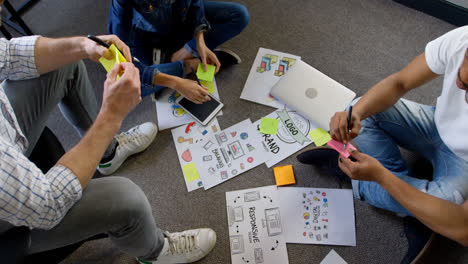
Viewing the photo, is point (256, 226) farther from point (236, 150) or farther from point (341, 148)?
point (341, 148)

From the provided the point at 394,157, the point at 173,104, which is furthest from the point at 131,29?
the point at 394,157

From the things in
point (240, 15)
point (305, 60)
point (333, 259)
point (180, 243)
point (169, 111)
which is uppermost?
point (240, 15)

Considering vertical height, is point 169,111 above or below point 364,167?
below

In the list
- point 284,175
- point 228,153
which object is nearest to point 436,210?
point 284,175

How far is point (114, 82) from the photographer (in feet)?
2.95

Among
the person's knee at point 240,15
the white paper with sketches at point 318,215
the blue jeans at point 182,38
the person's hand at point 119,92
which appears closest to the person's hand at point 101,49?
the person's hand at point 119,92

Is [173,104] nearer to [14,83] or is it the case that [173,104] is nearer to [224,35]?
[224,35]

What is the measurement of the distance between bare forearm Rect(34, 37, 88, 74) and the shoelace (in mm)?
799

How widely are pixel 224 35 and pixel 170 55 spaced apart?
1.07 ft

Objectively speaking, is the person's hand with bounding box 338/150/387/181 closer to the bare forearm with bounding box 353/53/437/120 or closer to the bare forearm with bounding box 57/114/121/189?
the bare forearm with bounding box 353/53/437/120

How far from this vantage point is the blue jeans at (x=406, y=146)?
1035 millimetres

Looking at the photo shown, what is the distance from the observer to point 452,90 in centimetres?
95

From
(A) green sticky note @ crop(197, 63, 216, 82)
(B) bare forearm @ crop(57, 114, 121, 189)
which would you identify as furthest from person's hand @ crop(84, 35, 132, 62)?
(A) green sticky note @ crop(197, 63, 216, 82)

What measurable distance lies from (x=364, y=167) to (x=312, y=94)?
0.64 meters
